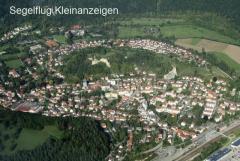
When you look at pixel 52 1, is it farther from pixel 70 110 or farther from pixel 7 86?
pixel 70 110

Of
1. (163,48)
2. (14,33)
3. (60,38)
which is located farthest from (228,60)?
(14,33)

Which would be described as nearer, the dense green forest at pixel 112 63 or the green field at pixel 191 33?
the dense green forest at pixel 112 63

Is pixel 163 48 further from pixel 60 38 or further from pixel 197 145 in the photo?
pixel 197 145

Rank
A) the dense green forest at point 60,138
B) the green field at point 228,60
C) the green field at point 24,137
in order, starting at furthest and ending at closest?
the green field at point 228,60, the green field at point 24,137, the dense green forest at point 60,138

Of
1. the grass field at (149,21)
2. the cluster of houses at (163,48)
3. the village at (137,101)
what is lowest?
the village at (137,101)

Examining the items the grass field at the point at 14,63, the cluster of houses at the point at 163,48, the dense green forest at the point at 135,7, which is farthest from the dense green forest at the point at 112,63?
the dense green forest at the point at 135,7

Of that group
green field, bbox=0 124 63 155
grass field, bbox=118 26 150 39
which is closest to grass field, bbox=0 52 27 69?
grass field, bbox=118 26 150 39

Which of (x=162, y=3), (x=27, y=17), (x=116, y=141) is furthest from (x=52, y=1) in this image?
(x=116, y=141)

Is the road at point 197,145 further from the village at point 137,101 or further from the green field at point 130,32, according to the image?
the green field at point 130,32
